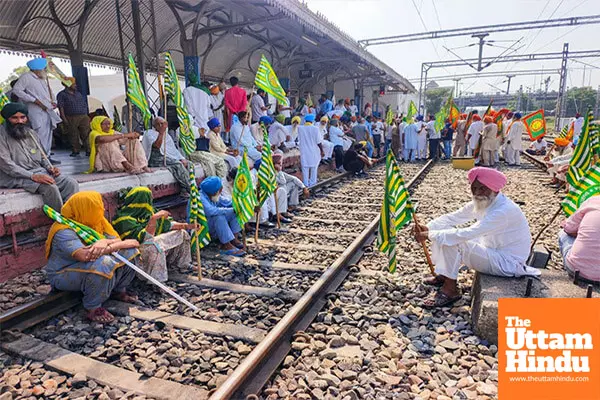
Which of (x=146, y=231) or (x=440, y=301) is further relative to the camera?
(x=146, y=231)

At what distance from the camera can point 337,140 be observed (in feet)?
42.2

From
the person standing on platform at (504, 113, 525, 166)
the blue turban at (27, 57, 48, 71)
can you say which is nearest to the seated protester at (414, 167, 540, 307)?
the blue turban at (27, 57, 48, 71)

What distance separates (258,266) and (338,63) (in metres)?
15.7

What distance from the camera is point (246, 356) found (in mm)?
2861

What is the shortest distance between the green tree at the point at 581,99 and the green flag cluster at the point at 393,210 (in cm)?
6613

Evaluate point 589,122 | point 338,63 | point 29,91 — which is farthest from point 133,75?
point 338,63

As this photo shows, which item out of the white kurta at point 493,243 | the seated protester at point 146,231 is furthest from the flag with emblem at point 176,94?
the white kurta at point 493,243

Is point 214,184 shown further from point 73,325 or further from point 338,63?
point 338,63

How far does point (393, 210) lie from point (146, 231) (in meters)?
2.60

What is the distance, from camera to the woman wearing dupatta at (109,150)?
19.3 feet

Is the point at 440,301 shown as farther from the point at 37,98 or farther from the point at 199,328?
the point at 37,98

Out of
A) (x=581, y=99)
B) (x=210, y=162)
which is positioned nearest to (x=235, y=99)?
(x=210, y=162)

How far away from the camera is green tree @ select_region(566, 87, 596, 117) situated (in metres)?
59.7

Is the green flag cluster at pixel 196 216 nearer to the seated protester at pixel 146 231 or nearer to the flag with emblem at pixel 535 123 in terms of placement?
the seated protester at pixel 146 231
